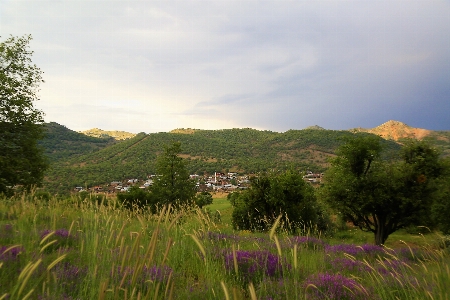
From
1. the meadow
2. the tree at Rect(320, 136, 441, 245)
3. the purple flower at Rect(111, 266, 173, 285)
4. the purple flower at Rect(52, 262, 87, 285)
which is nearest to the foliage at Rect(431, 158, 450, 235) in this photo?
the tree at Rect(320, 136, 441, 245)

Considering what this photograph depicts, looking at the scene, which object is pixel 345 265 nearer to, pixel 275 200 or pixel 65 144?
pixel 275 200

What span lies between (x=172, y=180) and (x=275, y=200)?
25204mm

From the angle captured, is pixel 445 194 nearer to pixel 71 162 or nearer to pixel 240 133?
pixel 71 162

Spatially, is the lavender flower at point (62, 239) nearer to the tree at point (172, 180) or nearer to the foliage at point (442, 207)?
the foliage at point (442, 207)

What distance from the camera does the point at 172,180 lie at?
46.3 metres

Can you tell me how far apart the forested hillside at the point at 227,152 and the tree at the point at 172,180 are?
49.3m

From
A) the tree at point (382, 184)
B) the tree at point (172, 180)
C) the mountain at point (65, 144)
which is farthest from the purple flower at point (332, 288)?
the mountain at point (65, 144)

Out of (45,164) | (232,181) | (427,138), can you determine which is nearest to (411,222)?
(427,138)

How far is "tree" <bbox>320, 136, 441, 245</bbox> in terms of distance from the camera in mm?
23391

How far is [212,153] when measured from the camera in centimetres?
15225

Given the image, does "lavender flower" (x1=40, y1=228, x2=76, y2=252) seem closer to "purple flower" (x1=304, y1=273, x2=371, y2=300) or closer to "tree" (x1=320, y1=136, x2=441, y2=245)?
"purple flower" (x1=304, y1=273, x2=371, y2=300)

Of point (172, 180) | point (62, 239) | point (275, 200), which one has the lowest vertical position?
point (172, 180)

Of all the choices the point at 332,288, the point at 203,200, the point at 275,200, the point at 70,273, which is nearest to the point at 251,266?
the point at 332,288

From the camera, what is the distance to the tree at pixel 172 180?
44.2m
